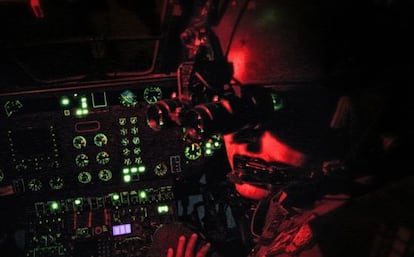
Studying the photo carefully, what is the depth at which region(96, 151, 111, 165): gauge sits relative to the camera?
2883 millimetres

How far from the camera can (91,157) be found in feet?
9.43

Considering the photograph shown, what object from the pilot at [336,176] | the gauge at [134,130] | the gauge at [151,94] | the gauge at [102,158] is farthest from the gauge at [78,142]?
the pilot at [336,176]

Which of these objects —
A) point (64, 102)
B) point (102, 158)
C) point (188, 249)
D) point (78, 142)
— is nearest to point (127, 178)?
point (102, 158)

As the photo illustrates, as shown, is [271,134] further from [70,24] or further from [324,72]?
[70,24]

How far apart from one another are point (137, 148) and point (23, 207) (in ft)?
3.45

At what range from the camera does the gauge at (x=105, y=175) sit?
2.90 meters

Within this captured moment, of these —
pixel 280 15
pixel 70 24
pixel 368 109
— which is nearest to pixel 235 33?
pixel 280 15

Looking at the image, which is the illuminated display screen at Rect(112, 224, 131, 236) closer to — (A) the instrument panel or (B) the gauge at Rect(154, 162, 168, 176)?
(A) the instrument panel

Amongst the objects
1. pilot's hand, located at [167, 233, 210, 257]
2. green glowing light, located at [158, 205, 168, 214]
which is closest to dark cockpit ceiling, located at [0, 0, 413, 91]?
pilot's hand, located at [167, 233, 210, 257]

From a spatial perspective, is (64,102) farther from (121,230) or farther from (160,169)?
(121,230)

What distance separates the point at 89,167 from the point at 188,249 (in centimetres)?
132

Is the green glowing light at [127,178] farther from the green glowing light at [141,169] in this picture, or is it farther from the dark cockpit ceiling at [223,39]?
the dark cockpit ceiling at [223,39]

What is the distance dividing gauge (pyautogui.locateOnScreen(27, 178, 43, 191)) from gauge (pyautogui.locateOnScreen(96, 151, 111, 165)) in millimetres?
504

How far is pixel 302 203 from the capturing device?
1519 mm
